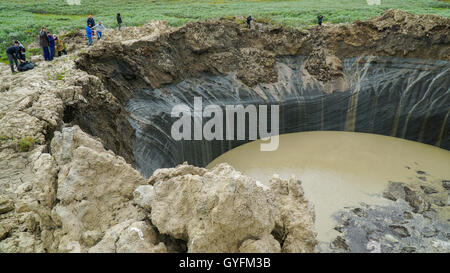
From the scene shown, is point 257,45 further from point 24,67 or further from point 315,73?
point 24,67

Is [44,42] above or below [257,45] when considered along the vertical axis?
above

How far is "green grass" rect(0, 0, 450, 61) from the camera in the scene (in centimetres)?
2670

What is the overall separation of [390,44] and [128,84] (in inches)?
654

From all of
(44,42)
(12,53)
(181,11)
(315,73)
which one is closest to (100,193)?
(12,53)

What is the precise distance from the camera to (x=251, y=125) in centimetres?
2041

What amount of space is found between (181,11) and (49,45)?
22.3m

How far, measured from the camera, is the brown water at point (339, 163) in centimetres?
1529

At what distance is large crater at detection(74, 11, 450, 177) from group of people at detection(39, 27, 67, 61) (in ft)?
10.9

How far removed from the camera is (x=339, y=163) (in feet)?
59.1

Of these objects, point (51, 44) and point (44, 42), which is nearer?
point (44, 42)

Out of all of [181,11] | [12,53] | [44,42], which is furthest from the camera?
[181,11]

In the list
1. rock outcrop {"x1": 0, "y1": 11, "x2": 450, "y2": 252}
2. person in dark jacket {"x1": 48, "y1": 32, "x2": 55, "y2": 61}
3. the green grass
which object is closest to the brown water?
rock outcrop {"x1": 0, "y1": 11, "x2": 450, "y2": 252}

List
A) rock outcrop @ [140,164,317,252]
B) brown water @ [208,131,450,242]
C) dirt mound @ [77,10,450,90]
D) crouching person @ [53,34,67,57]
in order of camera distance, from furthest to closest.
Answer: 1. dirt mound @ [77,10,450,90]
2. crouching person @ [53,34,67,57]
3. brown water @ [208,131,450,242]
4. rock outcrop @ [140,164,317,252]

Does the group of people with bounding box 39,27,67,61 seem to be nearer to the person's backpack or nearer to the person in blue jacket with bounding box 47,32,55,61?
the person in blue jacket with bounding box 47,32,55,61
